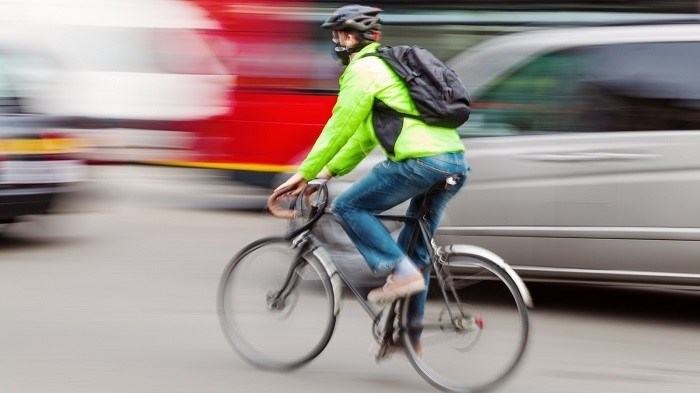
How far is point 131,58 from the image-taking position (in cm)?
1365

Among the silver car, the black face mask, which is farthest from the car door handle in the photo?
the black face mask

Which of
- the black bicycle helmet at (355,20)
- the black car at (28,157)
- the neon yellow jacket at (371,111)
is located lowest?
the black car at (28,157)

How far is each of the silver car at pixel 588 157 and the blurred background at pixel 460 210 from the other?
0.01 meters

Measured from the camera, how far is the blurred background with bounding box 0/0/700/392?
5402 millimetres

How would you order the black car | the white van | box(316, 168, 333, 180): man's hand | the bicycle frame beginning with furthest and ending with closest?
the white van, the black car, box(316, 168, 333, 180): man's hand, the bicycle frame

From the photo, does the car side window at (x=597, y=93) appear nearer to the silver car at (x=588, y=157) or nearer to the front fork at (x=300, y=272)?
the silver car at (x=588, y=157)

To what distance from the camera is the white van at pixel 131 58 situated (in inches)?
462

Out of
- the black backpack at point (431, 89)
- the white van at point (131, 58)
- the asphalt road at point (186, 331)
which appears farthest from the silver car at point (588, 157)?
the white van at point (131, 58)

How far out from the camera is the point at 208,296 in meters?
6.90

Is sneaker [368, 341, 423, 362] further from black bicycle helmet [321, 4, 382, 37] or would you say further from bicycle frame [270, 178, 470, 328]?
black bicycle helmet [321, 4, 382, 37]

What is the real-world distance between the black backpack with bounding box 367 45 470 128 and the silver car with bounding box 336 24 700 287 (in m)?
1.79

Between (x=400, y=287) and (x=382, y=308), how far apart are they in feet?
0.71

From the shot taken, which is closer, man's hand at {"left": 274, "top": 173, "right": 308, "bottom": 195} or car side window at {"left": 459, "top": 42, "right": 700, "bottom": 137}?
man's hand at {"left": 274, "top": 173, "right": 308, "bottom": 195}

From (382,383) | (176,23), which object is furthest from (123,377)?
(176,23)
